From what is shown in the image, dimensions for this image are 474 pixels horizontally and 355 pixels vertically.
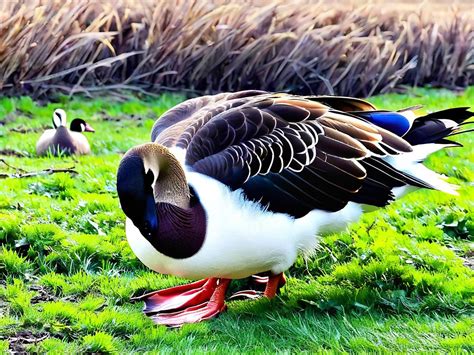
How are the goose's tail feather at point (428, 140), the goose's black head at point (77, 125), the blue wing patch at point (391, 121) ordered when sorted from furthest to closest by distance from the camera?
1. the goose's black head at point (77, 125)
2. the blue wing patch at point (391, 121)
3. the goose's tail feather at point (428, 140)

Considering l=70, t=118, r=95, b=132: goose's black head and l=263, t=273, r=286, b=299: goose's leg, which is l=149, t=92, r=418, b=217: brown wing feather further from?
l=70, t=118, r=95, b=132: goose's black head

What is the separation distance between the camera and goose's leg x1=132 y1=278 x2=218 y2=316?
4723 millimetres

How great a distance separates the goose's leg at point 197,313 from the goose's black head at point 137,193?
0.63m

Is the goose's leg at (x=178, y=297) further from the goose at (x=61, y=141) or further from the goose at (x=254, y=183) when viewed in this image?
the goose at (x=61, y=141)

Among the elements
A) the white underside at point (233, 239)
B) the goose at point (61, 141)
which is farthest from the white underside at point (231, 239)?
the goose at point (61, 141)

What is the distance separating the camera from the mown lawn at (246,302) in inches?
169

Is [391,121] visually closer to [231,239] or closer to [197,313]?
[231,239]

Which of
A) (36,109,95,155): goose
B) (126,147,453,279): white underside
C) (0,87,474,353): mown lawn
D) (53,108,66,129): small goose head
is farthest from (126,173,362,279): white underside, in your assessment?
(53,108,66,129): small goose head

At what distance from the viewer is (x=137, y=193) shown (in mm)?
4051

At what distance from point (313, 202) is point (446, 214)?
1861mm

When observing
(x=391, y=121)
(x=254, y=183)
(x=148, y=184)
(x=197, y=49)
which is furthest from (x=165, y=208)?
(x=197, y=49)

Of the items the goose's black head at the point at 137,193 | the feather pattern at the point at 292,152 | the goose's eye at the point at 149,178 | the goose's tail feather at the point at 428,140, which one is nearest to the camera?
the goose's black head at the point at 137,193

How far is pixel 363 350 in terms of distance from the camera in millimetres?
4125

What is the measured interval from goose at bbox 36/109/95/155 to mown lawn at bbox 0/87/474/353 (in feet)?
2.15
